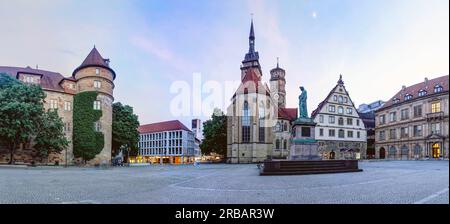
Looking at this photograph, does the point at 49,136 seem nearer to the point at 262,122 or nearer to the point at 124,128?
the point at 124,128

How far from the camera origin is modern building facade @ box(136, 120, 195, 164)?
86.4 metres

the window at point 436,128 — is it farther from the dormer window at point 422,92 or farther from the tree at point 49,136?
the tree at point 49,136

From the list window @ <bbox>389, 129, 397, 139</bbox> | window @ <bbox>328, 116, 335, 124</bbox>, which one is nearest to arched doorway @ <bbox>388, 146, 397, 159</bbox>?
window @ <bbox>389, 129, 397, 139</bbox>

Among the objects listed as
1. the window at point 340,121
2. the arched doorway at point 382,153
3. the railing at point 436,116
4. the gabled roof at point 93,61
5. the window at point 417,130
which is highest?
the gabled roof at point 93,61

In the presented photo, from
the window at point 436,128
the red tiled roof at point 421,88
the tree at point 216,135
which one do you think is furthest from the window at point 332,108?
the tree at point 216,135

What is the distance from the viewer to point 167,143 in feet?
292

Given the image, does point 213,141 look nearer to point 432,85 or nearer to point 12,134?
point 12,134

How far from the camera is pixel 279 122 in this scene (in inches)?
1912

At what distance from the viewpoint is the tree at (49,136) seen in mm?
32312

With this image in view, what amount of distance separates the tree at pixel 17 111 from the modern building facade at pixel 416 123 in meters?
53.5
